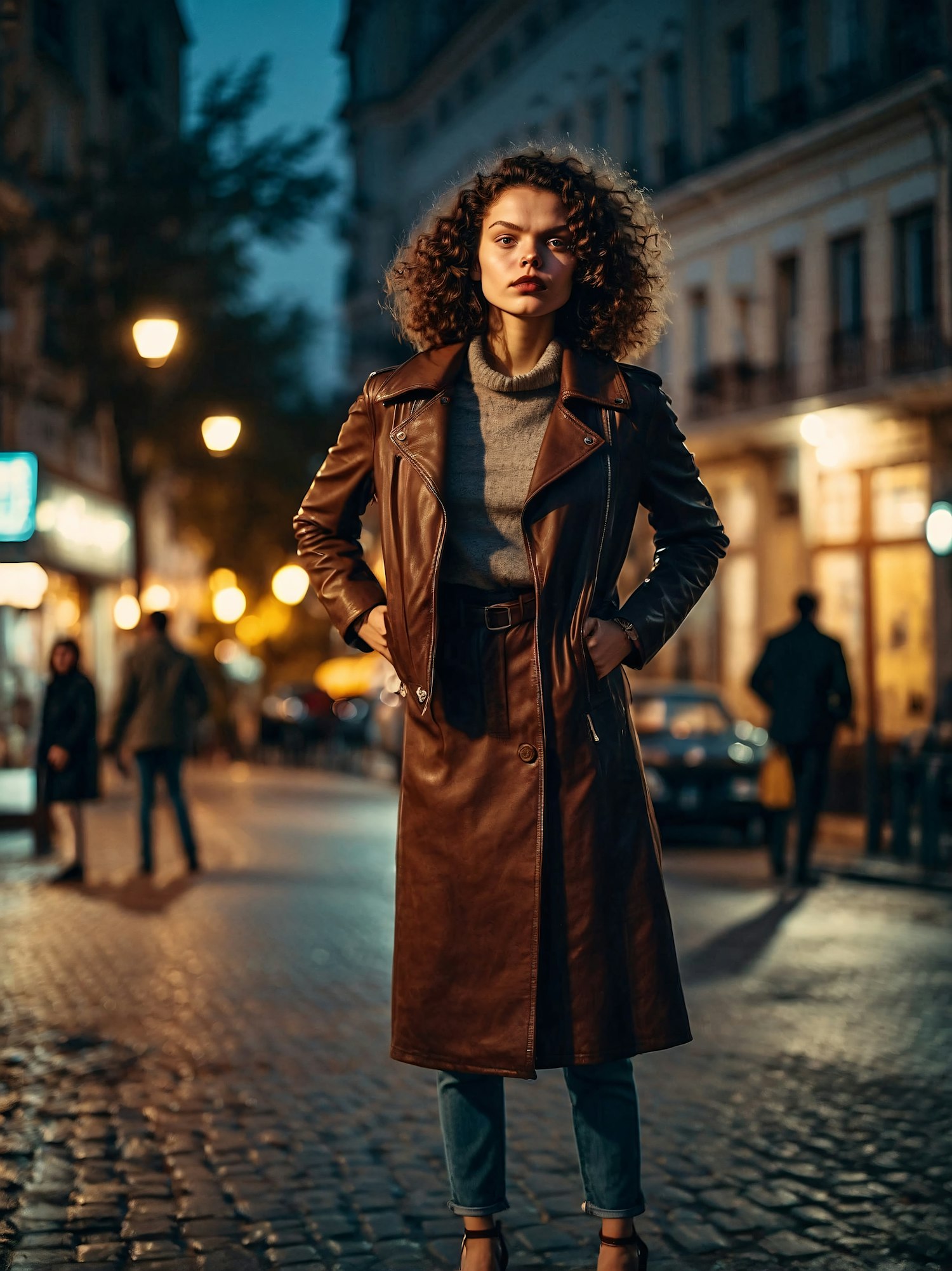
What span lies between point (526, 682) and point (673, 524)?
0.52 meters

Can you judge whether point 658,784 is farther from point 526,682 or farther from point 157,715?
point 526,682

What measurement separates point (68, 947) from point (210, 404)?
86.5 ft

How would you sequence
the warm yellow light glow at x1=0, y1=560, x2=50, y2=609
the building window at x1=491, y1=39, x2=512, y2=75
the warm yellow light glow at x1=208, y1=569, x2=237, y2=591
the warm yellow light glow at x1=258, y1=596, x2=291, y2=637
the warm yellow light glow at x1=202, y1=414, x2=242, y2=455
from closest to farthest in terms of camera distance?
the warm yellow light glow at x1=202, y1=414, x2=242, y2=455 → the warm yellow light glow at x1=0, y1=560, x2=50, y2=609 → the warm yellow light glow at x1=208, y1=569, x2=237, y2=591 → the building window at x1=491, y1=39, x2=512, y2=75 → the warm yellow light glow at x1=258, y1=596, x2=291, y2=637

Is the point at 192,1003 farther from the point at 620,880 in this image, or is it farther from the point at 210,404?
the point at 210,404

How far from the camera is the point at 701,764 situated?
62.0 ft

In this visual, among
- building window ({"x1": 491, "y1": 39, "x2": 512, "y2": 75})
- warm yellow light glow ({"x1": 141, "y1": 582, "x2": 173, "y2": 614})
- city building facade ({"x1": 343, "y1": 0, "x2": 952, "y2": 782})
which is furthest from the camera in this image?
building window ({"x1": 491, "y1": 39, "x2": 512, "y2": 75})

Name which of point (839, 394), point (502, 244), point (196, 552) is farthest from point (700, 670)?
point (502, 244)

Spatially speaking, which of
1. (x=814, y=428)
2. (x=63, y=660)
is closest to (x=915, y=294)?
(x=814, y=428)

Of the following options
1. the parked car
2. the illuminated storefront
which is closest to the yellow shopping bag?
the parked car

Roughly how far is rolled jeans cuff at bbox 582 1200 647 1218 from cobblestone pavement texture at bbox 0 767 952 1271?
0.63 meters

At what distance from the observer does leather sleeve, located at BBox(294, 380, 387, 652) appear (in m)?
4.29

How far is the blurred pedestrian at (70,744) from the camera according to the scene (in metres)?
14.4

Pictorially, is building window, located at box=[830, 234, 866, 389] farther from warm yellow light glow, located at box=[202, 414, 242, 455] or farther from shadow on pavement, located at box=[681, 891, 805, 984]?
shadow on pavement, located at box=[681, 891, 805, 984]

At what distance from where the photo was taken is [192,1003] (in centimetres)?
880
